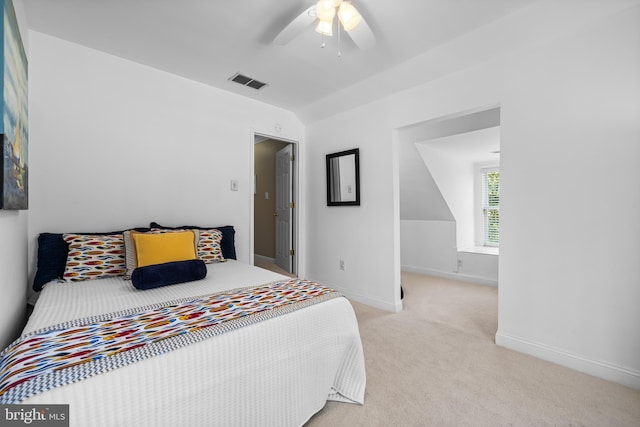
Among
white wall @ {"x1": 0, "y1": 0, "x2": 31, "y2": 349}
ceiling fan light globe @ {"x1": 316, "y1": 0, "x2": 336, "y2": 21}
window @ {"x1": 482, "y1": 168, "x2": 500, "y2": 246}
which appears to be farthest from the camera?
window @ {"x1": 482, "y1": 168, "x2": 500, "y2": 246}

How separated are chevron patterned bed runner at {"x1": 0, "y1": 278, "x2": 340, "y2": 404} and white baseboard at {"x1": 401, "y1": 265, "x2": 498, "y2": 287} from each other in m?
3.26

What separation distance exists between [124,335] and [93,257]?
130 cm

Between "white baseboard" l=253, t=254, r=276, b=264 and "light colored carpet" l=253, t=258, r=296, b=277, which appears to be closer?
"light colored carpet" l=253, t=258, r=296, b=277

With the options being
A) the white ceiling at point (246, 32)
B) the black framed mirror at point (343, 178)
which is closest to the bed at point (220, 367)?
the black framed mirror at point (343, 178)

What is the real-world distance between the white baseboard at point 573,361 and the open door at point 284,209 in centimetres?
265

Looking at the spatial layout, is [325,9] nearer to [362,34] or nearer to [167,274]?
[362,34]

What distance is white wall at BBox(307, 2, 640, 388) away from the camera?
5.79 ft

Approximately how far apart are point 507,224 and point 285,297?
70.9 inches

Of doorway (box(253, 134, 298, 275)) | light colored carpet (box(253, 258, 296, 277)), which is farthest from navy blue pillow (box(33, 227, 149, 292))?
light colored carpet (box(253, 258, 296, 277))

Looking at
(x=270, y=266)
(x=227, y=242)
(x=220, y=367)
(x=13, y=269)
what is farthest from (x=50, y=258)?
(x=270, y=266)

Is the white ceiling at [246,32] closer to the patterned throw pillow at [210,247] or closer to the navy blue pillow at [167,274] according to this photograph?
the patterned throw pillow at [210,247]

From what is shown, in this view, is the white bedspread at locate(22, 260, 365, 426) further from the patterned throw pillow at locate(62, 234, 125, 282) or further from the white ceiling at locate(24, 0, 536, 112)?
the white ceiling at locate(24, 0, 536, 112)

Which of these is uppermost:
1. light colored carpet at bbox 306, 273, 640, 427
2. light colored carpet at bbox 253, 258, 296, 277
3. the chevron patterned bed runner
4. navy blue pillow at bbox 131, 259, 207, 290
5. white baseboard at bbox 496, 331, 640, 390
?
navy blue pillow at bbox 131, 259, 207, 290

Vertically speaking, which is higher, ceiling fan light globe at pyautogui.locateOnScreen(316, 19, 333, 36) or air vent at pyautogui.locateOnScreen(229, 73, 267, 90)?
air vent at pyautogui.locateOnScreen(229, 73, 267, 90)
